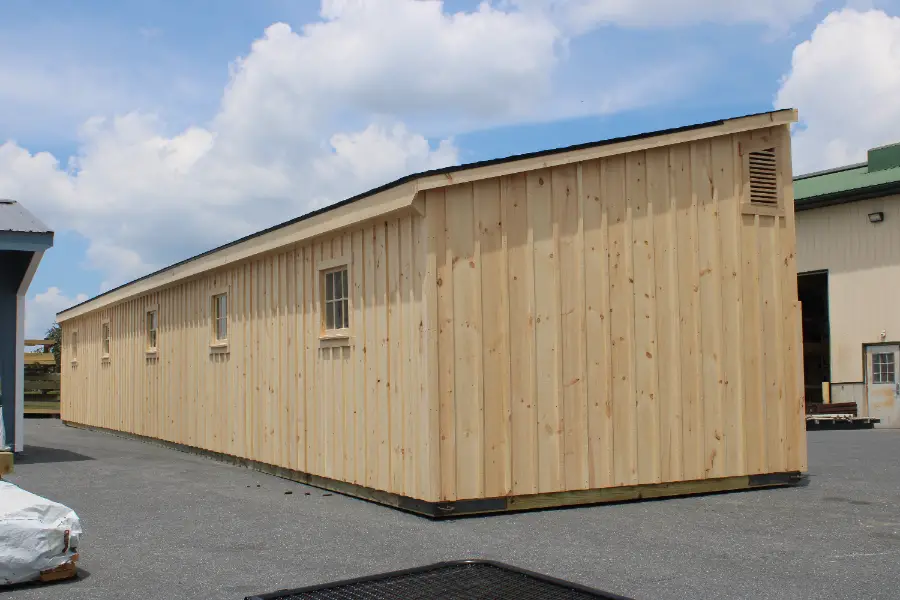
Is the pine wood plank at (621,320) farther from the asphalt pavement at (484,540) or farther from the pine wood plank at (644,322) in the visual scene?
the asphalt pavement at (484,540)

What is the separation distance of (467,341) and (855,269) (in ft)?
55.6

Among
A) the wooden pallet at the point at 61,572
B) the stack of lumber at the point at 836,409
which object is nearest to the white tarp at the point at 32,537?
the wooden pallet at the point at 61,572

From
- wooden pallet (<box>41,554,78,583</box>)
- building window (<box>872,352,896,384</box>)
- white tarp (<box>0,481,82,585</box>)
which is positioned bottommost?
wooden pallet (<box>41,554,78,583</box>)

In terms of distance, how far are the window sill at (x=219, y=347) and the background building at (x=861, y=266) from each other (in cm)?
1556

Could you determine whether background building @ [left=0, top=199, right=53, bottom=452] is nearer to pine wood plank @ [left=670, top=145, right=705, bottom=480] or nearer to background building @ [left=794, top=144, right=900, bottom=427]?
pine wood plank @ [left=670, top=145, right=705, bottom=480]

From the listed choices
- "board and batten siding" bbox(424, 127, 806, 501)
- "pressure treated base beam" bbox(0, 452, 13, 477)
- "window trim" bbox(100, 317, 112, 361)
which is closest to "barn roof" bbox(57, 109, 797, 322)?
"board and batten siding" bbox(424, 127, 806, 501)

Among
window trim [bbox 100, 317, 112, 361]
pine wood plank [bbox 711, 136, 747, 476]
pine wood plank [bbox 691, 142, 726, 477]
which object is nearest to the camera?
pine wood plank [bbox 691, 142, 726, 477]

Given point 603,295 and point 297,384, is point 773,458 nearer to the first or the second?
point 603,295

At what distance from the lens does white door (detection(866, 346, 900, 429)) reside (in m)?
22.1

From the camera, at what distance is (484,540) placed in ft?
24.6

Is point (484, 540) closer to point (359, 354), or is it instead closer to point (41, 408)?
point (359, 354)

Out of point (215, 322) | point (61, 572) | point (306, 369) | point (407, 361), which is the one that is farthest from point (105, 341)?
point (61, 572)

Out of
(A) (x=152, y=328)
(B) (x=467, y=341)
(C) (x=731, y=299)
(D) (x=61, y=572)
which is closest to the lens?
(D) (x=61, y=572)

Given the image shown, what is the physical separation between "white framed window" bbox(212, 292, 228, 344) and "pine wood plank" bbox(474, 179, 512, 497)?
668cm
